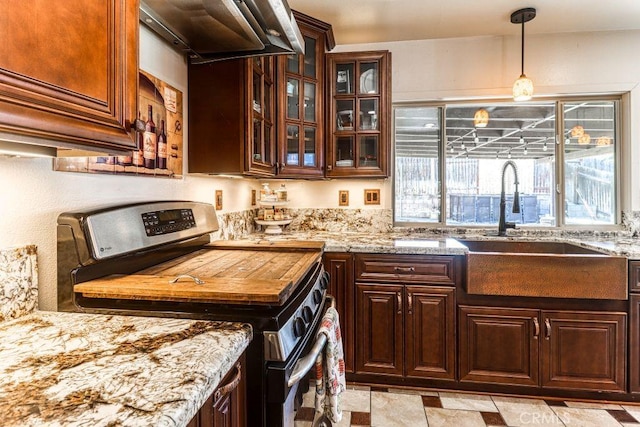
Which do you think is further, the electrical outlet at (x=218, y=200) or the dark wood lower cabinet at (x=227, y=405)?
the electrical outlet at (x=218, y=200)

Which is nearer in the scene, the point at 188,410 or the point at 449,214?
the point at 188,410

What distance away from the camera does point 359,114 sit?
2.61 metres

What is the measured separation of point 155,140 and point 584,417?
2545 mm

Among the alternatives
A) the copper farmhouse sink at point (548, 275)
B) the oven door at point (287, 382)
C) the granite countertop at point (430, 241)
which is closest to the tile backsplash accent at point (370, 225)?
the granite countertop at point (430, 241)

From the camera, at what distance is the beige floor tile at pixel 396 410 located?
1.89 m

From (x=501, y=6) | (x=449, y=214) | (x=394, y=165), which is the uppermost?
(x=501, y=6)

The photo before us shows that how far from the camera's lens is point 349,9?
2.33 m

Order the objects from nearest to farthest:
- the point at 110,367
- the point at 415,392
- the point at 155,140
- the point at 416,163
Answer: the point at 110,367, the point at 155,140, the point at 415,392, the point at 416,163

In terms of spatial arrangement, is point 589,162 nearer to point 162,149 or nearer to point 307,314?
point 307,314

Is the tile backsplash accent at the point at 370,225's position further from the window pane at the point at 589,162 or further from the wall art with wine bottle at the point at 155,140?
the wall art with wine bottle at the point at 155,140

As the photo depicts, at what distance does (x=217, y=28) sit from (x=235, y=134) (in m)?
0.53

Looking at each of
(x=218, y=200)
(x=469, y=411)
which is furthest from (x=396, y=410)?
(x=218, y=200)

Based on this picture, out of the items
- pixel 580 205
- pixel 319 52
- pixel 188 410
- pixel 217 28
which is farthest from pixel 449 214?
pixel 188 410

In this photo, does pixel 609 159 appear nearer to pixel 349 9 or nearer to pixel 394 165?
pixel 394 165
